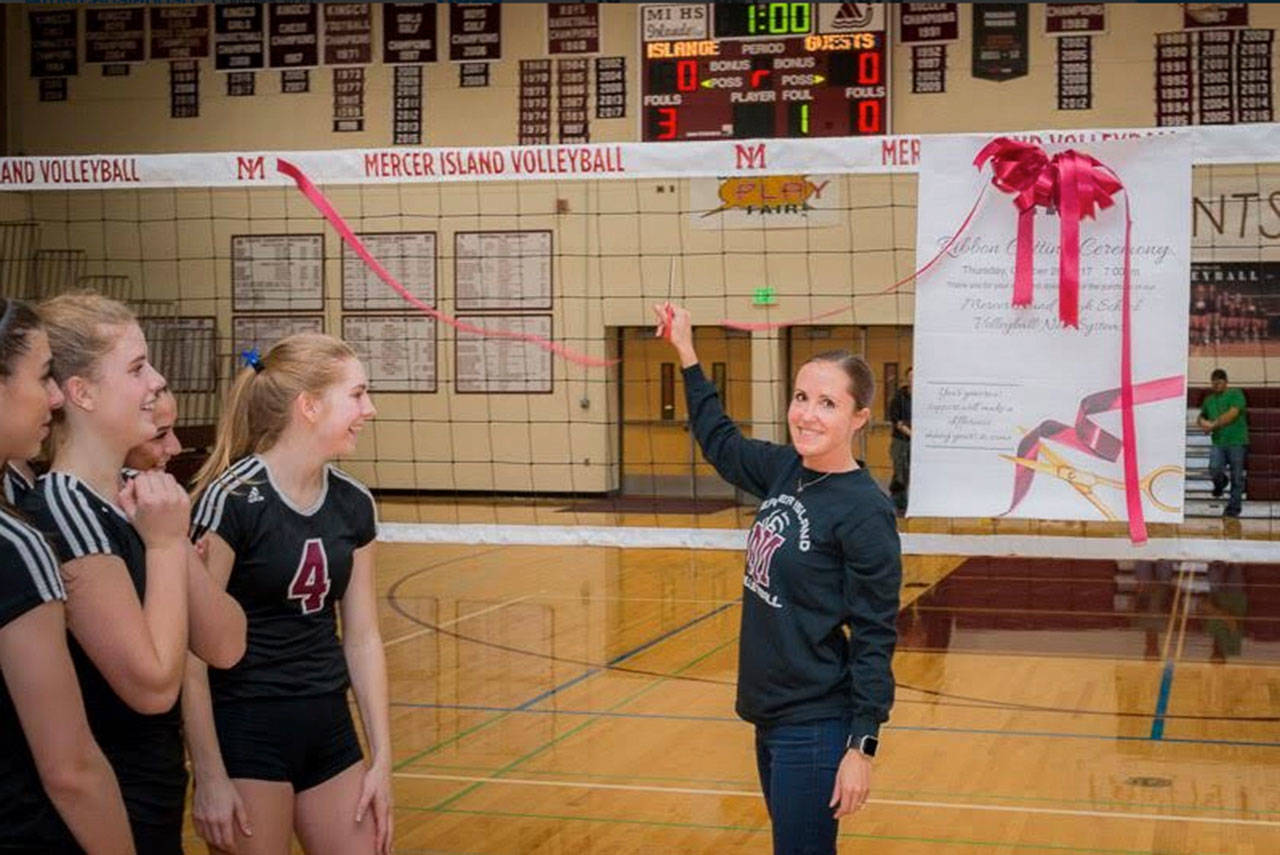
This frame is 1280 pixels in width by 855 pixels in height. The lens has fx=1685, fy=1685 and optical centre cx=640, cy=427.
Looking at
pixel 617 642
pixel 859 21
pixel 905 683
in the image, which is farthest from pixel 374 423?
pixel 905 683

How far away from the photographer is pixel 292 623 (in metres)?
3.03

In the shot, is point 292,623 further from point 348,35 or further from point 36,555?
point 348,35

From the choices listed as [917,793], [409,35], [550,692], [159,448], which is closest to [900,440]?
[409,35]

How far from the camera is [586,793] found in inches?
239

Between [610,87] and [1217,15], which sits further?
[610,87]

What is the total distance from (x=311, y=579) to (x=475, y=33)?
14699 mm

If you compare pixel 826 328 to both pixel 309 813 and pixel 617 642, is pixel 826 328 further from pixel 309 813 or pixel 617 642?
pixel 309 813

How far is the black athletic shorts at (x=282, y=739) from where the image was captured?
2965mm

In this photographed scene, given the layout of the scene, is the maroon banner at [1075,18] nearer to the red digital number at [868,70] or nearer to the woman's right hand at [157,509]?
the red digital number at [868,70]

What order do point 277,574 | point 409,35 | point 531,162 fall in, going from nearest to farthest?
point 277,574 → point 531,162 → point 409,35

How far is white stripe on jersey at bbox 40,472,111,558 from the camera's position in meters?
2.23

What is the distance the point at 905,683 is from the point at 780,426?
25.5 ft

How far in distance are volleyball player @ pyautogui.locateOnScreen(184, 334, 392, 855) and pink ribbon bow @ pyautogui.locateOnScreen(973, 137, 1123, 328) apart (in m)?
2.50

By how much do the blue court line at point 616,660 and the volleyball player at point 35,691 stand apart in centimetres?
548
